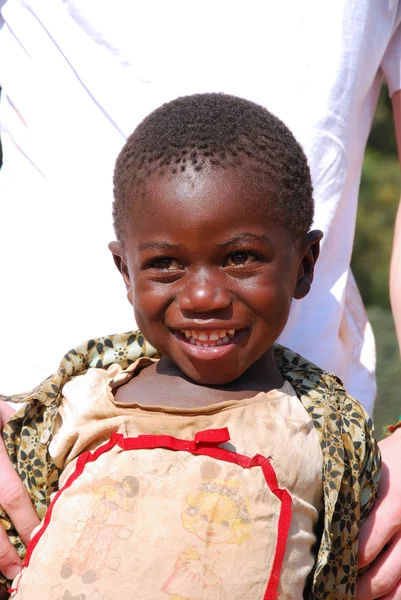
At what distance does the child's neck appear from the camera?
Answer: 2.07 m

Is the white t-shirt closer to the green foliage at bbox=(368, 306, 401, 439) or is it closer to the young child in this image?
the young child

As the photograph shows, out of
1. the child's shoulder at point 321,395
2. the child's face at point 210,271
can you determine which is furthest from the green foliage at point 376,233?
the child's face at point 210,271

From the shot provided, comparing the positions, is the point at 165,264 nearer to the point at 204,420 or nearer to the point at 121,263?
the point at 121,263

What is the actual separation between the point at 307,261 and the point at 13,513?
2.97ft

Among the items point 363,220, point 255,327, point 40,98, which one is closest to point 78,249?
point 40,98

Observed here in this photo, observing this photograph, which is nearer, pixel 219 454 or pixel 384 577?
pixel 219 454

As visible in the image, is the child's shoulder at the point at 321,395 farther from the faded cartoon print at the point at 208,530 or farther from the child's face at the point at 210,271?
the faded cartoon print at the point at 208,530

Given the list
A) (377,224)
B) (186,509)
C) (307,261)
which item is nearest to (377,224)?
(377,224)

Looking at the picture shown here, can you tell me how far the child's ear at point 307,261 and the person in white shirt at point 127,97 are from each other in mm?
311

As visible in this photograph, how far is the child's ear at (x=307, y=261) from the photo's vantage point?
219cm

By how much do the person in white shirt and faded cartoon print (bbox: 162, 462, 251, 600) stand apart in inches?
29.1

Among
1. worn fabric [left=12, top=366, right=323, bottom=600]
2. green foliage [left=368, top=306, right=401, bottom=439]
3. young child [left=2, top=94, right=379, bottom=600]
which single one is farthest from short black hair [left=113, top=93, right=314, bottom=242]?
green foliage [left=368, top=306, right=401, bottom=439]

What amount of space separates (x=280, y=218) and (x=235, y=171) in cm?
16

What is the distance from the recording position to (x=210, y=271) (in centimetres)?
197
